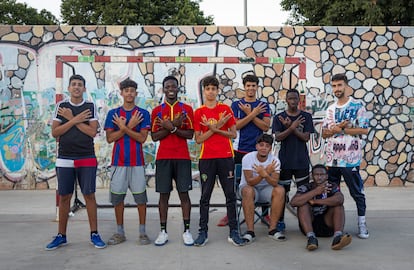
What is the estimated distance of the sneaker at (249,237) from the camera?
570cm

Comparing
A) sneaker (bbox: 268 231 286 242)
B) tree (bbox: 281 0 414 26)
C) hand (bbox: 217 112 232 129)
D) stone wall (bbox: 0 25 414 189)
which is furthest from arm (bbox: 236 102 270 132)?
tree (bbox: 281 0 414 26)

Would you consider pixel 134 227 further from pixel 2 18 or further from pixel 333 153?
pixel 2 18

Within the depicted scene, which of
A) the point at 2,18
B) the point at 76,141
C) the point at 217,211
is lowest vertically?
the point at 217,211

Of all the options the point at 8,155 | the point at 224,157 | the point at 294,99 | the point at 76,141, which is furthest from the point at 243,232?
the point at 8,155

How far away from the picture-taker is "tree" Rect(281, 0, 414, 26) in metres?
16.1

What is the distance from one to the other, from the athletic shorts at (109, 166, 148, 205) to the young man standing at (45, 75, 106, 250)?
A: 0.77 ft

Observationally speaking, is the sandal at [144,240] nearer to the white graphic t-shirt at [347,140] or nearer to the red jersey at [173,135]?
the red jersey at [173,135]

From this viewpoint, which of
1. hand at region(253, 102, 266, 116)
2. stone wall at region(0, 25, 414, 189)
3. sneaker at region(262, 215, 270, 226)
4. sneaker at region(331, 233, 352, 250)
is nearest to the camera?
sneaker at region(331, 233, 352, 250)

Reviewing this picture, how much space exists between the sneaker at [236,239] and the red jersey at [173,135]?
0.99 meters

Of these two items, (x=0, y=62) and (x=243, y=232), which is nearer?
(x=243, y=232)

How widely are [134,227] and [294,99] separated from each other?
2598mm

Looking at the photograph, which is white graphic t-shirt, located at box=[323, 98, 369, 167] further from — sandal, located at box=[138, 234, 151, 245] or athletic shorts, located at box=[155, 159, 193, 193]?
sandal, located at box=[138, 234, 151, 245]

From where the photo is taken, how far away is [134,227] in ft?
21.5

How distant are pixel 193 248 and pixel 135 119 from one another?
1.54 metres
